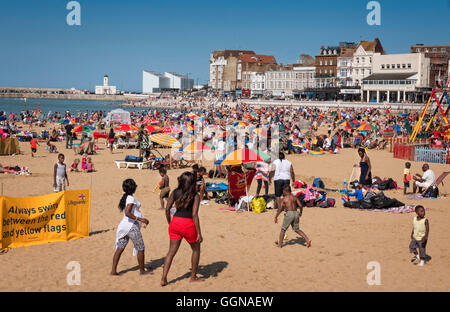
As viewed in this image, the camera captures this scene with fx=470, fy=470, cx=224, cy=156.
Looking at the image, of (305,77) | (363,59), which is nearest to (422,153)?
(363,59)

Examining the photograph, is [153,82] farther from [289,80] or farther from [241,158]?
[241,158]

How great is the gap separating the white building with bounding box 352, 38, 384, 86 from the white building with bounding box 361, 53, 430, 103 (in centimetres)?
238

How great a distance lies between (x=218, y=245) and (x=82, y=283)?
2606mm

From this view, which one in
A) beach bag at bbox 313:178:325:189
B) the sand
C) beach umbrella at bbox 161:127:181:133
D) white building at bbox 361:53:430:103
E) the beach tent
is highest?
white building at bbox 361:53:430:103

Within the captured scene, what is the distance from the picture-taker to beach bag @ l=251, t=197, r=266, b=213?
10594 mm

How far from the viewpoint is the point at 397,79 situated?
224ft

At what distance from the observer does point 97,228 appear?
9.07m

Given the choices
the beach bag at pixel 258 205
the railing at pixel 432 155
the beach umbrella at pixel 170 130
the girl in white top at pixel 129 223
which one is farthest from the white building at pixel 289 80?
the girl in white top at pixel 129 223

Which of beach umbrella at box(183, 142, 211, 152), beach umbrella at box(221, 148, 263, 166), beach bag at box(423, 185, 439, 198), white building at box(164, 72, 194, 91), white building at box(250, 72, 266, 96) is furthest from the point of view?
white building at box(164, 72, 194, 91)

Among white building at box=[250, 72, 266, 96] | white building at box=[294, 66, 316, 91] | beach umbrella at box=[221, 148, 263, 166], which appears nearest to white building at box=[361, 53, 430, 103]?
white building at box=[294, 66, 316, 91]

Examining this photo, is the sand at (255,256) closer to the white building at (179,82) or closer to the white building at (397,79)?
the white building at (397,79)

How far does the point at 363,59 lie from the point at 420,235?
76.1 meters

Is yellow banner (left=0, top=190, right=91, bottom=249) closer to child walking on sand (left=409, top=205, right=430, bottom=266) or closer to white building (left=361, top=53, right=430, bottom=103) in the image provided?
child walking on sand (left=409, top=205, right=430, bottom=266)

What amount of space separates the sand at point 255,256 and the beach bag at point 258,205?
20 cm
